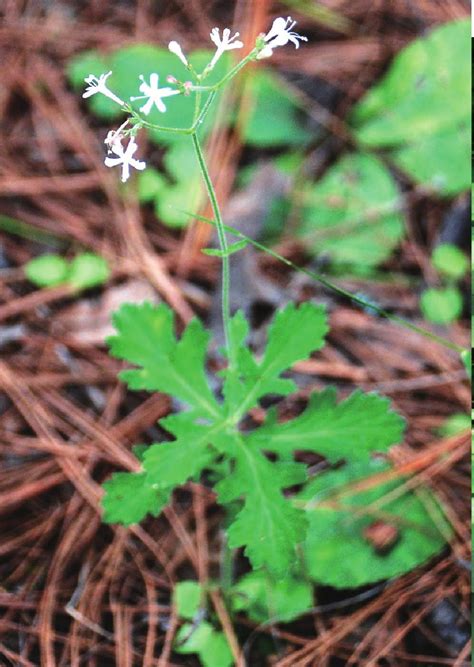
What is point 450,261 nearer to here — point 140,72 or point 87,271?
point 87,271

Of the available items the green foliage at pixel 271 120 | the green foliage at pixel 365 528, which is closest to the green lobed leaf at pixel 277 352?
the green foliage at pixel 365 528

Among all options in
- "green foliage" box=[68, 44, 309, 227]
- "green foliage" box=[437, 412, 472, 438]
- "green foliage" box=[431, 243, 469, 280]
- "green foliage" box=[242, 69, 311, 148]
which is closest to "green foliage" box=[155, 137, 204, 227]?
"green foliage" box=[68, 44, 309, 227]

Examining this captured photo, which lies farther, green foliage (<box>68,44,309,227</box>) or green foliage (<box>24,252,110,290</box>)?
green foliage (<box>68,44,309,227</box>)

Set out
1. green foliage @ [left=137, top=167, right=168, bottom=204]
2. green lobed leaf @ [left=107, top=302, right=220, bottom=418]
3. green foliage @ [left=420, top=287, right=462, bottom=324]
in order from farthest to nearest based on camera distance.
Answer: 1. green foliage @ [left=137, top=167, right=168, bottom=204]
2. green foliage @ [left=420, top=287, right=462, bottom=324]
3. green lobed leaf @ [left=107, top=302, right=220, bottom=418]

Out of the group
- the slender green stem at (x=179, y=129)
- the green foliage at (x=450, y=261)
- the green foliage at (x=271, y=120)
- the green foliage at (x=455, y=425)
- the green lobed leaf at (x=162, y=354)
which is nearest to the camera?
the slender green stem at (x=179, y=129)

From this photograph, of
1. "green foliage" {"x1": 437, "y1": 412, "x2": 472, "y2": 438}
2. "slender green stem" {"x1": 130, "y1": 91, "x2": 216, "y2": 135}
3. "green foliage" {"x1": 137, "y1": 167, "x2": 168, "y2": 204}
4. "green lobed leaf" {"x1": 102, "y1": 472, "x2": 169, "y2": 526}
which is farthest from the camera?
"green foliage" {"x1": 137, "y1": 167, "x2": 168, "y2": 204}

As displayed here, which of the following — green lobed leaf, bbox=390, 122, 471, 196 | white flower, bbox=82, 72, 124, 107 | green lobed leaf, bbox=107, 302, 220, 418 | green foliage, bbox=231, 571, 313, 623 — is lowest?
green foliage, bbox=231, 571, 313, 623

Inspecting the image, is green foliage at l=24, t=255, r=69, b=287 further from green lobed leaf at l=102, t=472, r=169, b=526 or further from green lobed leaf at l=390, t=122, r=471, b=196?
green lobed leaf at l=390, t=122, r=471, b=196

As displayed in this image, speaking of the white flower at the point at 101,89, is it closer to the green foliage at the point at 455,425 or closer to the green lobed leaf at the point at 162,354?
the green lobed leaf at the point at 162,354
